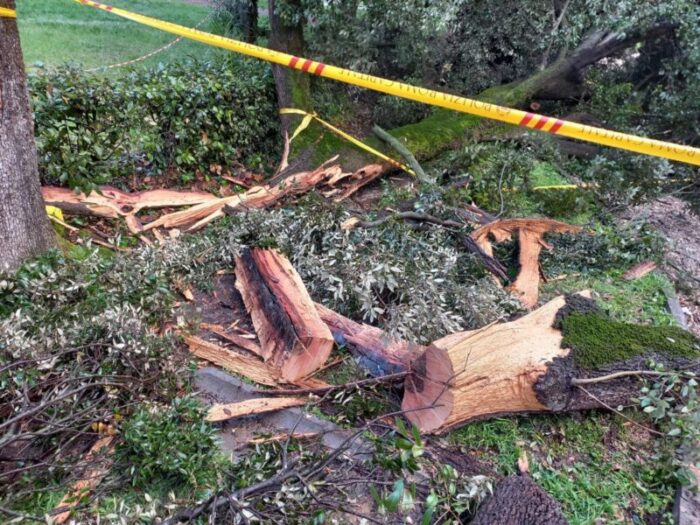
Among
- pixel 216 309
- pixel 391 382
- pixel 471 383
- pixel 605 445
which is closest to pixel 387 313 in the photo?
pixel 391 382

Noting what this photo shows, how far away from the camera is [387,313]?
12.3 feet

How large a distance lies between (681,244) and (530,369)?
435cm

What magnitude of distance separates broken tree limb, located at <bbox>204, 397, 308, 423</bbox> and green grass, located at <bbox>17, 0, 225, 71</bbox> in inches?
282

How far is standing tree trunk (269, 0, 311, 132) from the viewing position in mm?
6422

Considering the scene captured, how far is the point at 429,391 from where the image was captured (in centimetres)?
292

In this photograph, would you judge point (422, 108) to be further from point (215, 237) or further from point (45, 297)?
point (45, 297)

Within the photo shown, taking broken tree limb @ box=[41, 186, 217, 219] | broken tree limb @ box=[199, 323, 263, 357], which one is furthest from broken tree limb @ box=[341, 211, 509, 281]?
broken tree limb @ box=[41, 186, 217, 219]

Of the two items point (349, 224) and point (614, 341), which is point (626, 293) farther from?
point (349, 224)

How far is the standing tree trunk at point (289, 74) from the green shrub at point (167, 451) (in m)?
4.47

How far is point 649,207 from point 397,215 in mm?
4381

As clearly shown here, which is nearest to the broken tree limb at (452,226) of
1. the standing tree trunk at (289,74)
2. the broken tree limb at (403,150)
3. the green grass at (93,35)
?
the broken tree limb at (403,150)

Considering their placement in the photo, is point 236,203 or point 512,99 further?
point 512,99

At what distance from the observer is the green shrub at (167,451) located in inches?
93.7

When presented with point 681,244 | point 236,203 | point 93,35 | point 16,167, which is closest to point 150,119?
point 236,203
